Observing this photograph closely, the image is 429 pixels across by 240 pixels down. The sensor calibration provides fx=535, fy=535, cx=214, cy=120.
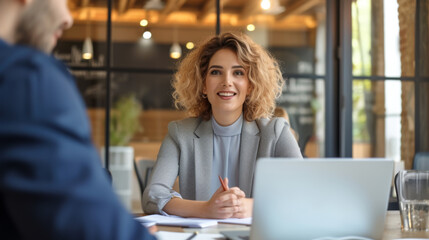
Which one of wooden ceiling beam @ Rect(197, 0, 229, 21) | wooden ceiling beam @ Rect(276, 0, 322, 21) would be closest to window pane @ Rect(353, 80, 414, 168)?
wooden ceiling beam @ Rect(276, 0, 322, 21)

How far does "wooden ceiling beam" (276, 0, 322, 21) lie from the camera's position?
5.62m

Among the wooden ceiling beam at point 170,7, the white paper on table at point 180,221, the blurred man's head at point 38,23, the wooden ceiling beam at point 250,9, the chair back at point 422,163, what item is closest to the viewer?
the blurred man's head at point 38,23

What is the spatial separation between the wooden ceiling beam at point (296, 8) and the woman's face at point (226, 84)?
327cm

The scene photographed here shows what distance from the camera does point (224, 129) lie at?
2443 millimetres

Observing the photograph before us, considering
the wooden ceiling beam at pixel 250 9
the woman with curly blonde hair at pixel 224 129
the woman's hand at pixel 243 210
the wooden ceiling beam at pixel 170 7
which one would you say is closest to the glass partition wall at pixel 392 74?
the wooden ceiling beam at pixel 250 9

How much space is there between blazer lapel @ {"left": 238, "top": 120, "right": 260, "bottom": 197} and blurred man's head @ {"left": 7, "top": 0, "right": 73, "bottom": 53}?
5.45ft

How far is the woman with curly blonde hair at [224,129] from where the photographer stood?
2.36m

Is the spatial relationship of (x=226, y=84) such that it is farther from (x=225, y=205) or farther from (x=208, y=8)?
(x=208, y=8)

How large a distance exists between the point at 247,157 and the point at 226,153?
101 millimetres

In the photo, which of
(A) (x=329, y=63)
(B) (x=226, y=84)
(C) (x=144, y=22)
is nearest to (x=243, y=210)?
(B) (x=226, y=84)

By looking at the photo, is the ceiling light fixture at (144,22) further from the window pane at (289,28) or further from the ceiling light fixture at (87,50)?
the window pane at (289,28)

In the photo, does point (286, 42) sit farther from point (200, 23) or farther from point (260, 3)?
point (200, 23)

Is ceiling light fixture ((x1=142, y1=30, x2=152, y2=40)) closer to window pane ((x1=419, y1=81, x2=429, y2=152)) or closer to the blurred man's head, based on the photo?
window pane ((x1=419, y1=81, x2=429, y2=152))

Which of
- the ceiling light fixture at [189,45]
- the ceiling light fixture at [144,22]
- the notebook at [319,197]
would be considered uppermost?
the ceiling light fixture at [144,22]
